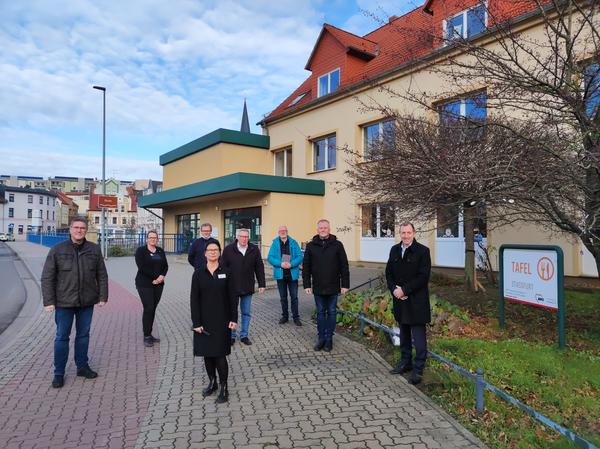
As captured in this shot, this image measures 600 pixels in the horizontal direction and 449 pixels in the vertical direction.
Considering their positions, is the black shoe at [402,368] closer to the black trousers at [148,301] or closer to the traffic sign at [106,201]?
the black trousers at [148,301]

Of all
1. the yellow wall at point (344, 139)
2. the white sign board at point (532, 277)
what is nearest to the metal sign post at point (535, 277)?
the white sign board at point (532, 277)

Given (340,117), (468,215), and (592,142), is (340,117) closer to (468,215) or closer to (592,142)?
(468,215)

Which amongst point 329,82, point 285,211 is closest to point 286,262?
point 285,211

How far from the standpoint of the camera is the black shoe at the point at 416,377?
Result: 469 centimetres

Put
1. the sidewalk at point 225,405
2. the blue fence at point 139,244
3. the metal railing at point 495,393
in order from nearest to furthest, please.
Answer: the metal railing at point 495,393, the sidewalk at point 225,405, the blue fence at point 139,244

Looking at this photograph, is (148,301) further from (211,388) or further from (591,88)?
(591,88)

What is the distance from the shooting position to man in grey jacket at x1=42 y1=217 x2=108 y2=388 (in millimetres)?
4876

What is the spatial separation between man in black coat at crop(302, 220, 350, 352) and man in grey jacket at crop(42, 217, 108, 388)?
263cm

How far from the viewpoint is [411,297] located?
4.75 m

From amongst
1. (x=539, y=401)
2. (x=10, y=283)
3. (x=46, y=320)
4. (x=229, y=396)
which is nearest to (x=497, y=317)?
(x=539, y=401)

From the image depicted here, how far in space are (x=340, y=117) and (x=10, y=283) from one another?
1380cm

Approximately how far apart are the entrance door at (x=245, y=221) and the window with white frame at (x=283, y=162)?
3.10 m

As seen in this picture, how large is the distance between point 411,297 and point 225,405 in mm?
2173

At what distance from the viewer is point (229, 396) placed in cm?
444
